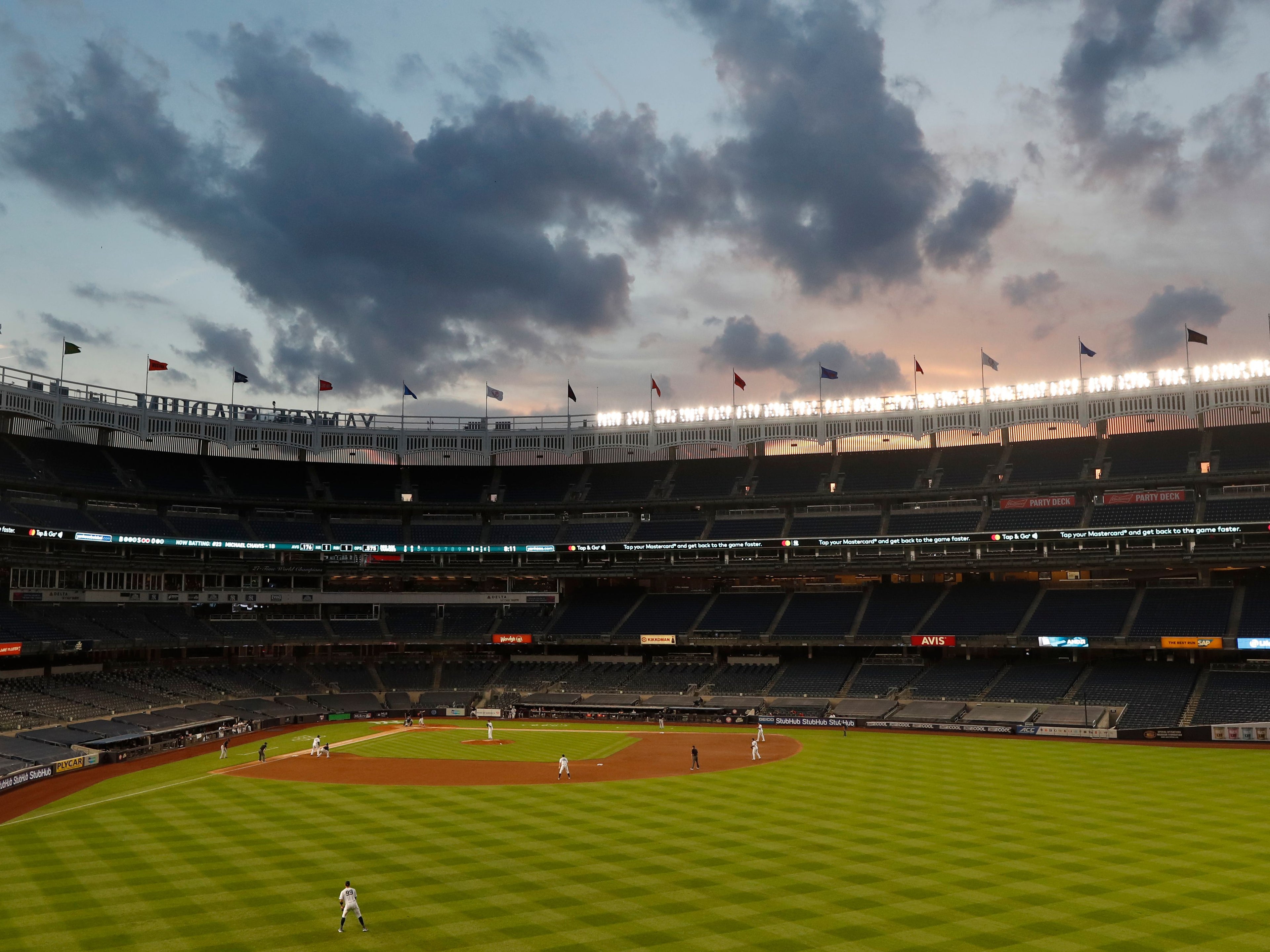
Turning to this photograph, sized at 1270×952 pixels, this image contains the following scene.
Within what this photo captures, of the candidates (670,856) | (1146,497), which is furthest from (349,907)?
(1146,497)

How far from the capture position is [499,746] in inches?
2522

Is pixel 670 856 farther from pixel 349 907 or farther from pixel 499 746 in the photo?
pixel 499 746

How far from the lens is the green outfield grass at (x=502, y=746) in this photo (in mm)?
58938

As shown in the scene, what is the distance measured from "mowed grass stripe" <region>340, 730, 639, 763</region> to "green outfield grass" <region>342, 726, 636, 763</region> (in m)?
0.05

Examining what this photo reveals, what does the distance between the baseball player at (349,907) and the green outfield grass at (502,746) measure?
30.5m

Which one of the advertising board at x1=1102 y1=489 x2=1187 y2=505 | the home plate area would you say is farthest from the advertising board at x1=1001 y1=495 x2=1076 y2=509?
the home plate area

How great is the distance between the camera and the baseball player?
2467cm

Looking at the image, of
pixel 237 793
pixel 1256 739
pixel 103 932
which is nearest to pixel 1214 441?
pixel 1256 739

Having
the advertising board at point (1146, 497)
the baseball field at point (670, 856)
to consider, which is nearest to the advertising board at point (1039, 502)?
the advertising board at point (1146, 497)

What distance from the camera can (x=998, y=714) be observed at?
66688mm

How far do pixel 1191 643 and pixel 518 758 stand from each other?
50.5 m

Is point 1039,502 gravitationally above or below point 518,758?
above

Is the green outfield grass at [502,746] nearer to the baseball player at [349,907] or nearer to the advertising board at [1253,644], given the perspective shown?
the baseball player at [349,907]

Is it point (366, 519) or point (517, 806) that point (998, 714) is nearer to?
point (517, 806)
